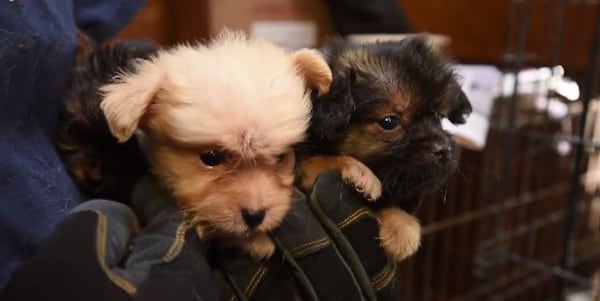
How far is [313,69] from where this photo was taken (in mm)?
677

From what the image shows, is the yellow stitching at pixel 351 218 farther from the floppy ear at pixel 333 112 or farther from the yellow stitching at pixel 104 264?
the yellow stitching at pixel 104 264

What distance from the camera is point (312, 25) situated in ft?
5.00

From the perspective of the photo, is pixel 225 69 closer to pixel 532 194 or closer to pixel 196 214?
pixel 196 214

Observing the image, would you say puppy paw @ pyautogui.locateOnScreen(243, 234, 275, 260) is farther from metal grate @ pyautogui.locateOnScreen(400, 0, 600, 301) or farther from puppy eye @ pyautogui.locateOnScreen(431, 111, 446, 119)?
metal grate @ pyautogui.locateOnScreen(400, 0, 600, 301)

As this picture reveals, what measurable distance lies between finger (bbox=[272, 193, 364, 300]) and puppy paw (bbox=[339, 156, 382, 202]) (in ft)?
0.21

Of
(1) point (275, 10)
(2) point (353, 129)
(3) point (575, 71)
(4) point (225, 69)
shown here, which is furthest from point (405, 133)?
(3) point (575, 71)

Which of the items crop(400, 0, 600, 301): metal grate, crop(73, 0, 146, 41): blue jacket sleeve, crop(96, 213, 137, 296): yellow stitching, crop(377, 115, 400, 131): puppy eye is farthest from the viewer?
crop(400, 0, 600, 301): metal grate

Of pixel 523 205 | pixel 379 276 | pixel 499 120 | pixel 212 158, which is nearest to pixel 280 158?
pixel 212 158

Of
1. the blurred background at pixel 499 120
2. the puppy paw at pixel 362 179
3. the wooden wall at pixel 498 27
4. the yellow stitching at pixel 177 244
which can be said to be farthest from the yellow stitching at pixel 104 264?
the wooden wall at pixel 498 27

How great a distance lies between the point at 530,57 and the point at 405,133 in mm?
1183

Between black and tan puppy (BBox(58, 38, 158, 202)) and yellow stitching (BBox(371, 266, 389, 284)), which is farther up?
black and tan puppy (BBox(58, 38, 158, 202))

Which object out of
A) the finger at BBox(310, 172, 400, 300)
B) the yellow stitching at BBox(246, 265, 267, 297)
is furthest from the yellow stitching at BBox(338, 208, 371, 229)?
the yellow stitching at BBox(246, 265, 267, 297)

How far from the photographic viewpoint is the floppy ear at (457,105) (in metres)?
0.77

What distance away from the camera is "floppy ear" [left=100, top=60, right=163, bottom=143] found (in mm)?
593
